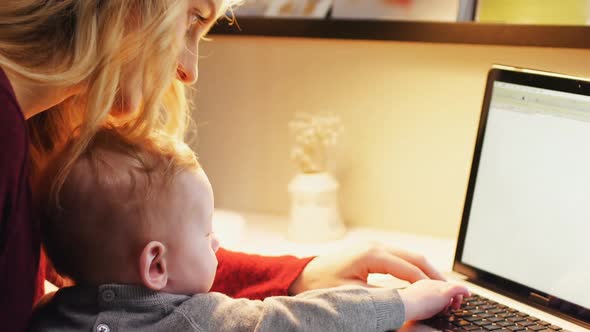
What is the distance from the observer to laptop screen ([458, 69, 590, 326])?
103cm

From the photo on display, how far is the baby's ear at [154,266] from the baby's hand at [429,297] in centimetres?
28

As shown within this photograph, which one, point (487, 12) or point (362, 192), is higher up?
point (487, 12)

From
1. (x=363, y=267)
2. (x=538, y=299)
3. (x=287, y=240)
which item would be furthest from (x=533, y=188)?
(x=287, y=240)

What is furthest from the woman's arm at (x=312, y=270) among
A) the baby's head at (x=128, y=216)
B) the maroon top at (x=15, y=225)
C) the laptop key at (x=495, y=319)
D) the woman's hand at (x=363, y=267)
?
the maroon top at (x=15, y=225)

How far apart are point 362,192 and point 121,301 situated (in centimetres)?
74

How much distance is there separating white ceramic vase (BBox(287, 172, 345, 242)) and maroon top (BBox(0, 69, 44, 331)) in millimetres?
631

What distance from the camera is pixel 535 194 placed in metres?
1.09

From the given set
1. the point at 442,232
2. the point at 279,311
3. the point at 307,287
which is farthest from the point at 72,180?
the point at 442,232

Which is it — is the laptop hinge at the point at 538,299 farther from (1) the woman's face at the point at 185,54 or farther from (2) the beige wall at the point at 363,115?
(1) the woman's face at the point at 185,54

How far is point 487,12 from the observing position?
1307mm

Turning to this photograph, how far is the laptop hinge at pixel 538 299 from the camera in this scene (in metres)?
1.05

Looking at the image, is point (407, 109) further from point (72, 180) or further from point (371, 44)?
point (72, 180)

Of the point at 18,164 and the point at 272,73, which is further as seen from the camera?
the point at 272,73

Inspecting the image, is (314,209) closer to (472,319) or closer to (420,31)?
(420,31)
